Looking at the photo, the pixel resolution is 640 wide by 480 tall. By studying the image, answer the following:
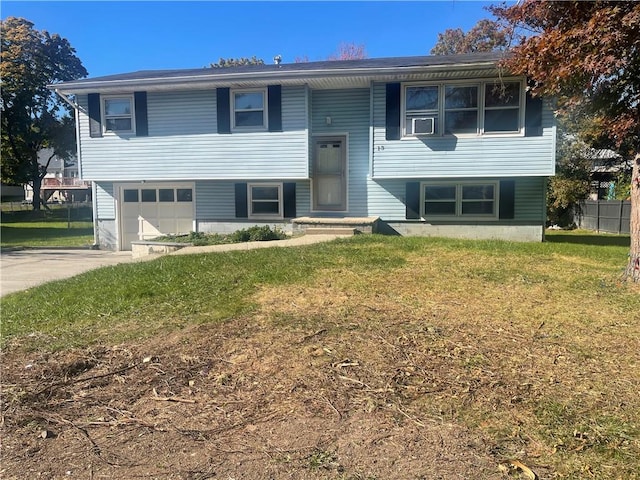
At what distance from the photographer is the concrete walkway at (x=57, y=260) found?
967 cm

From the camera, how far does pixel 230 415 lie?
309 centimetres

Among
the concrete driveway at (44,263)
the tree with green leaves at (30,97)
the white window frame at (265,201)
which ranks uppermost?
the tree with green leaves at (30,97)

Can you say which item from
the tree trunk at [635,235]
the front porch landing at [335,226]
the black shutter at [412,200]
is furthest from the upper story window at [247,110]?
the tree trunk at [635,235]

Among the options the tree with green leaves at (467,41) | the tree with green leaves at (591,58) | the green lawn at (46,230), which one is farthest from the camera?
the tree with green leaves at (467,41)

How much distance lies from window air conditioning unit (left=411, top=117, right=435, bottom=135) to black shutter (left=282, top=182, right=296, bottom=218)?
4049mm

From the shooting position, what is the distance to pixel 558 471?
2.41 m

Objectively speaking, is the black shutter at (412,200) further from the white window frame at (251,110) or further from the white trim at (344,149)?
the white window frame at (251,110)

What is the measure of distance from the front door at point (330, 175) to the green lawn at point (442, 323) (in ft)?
18.0

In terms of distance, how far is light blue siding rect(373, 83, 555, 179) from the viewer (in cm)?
1201

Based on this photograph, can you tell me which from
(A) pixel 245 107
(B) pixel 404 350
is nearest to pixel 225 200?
(A) pixel 245 107

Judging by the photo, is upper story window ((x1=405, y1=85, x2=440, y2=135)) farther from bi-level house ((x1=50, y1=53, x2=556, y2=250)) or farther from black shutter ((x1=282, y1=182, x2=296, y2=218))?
black shutter ((x1=282, y1=182, x2=296, y2=218))

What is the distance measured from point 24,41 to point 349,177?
29546mm

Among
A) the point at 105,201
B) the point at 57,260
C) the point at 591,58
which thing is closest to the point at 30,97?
the point at 105,201

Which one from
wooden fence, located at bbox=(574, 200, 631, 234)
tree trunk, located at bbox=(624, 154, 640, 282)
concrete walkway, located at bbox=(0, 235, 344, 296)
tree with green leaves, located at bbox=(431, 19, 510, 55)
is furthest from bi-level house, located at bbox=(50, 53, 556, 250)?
tree with green leaves, located at bbox=(431, 19, 510, 55)
